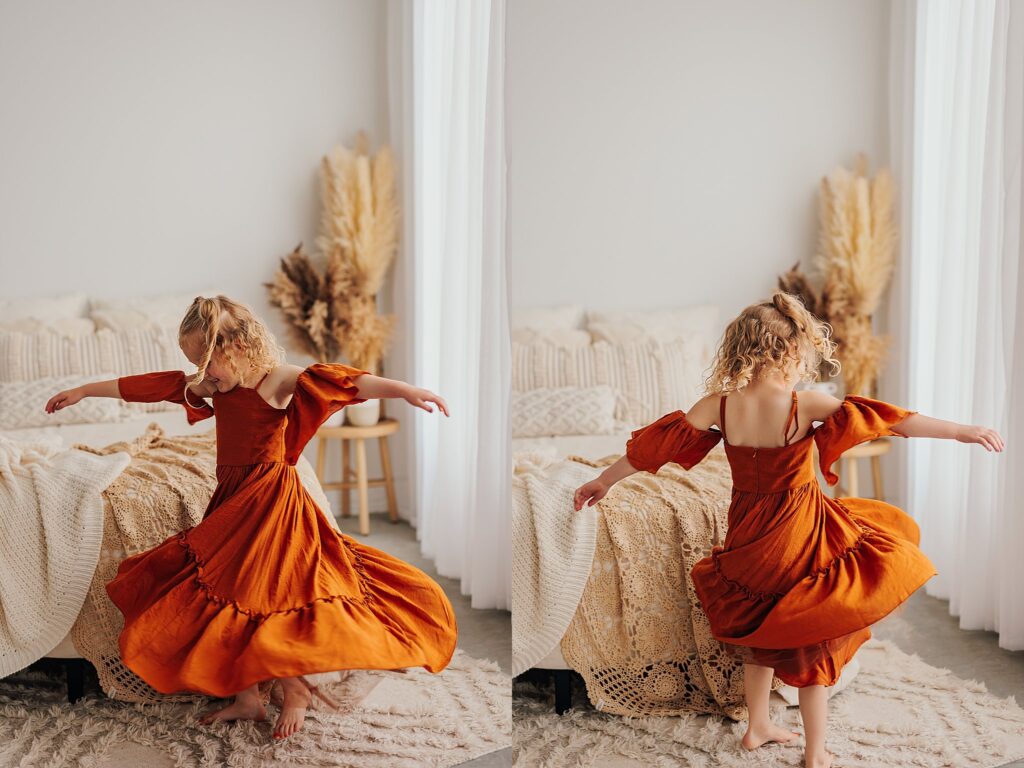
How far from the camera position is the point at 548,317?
2068mm

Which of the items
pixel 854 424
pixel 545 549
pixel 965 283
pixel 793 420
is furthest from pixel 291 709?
pixel 965 283

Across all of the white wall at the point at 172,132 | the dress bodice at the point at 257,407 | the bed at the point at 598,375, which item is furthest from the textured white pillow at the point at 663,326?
the white wall at the point at 172,132

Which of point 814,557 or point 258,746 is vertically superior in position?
point 814,557

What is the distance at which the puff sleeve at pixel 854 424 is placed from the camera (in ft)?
6.57

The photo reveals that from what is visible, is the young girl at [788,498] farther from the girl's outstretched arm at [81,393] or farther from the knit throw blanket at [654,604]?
the girl's outstretched arm at [81,393]

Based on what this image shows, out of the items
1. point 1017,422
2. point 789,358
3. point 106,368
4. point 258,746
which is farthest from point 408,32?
point 1017,422

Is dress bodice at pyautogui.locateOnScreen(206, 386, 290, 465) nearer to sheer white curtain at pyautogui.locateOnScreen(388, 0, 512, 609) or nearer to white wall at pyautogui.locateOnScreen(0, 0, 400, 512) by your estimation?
white wall at pyautogui.locateOnScreen(0, 0, 400, 512)

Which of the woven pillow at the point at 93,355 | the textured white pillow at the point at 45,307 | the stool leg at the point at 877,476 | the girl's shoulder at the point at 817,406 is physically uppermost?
the textured white pillow at the point at 45,307

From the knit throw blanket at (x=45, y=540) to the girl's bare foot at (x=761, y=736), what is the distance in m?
1.53

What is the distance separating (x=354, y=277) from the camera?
6.95 feet

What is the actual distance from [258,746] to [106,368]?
36.3 inches

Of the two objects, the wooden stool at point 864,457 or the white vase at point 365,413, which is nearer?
the white vase at point 365,413

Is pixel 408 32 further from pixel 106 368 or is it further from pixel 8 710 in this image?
pixel 8 710

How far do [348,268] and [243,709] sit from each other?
3.45 ft
